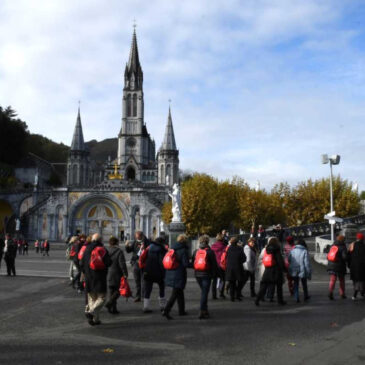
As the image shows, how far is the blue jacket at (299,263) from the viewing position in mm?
11719

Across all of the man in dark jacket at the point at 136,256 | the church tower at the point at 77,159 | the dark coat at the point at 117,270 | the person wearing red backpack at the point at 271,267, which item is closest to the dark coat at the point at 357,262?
A: the person wearing red backpack at the point at 271,267

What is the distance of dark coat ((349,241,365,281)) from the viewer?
11.8 meters

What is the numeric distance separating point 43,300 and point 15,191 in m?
67.2

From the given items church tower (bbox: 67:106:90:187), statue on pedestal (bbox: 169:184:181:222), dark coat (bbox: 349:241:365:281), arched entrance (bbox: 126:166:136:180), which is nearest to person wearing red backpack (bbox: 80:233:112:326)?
dark coat (bbox: 349:241:365:281)

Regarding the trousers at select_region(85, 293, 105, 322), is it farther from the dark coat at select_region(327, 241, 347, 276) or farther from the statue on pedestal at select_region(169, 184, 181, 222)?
the statue on pedestal at select_region(169, 184, 181, 222)

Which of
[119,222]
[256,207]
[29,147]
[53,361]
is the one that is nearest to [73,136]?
[29,147]

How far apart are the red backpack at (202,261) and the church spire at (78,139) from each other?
88.5 meters

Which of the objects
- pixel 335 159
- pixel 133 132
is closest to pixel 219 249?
pixel 335 159

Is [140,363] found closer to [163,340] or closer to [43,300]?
[163,340]

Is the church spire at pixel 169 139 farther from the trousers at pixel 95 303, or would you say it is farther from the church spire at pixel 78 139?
the trousers at pixel 95 303

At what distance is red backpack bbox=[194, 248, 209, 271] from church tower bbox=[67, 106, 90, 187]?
87.3 meters

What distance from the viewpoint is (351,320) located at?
9250mm

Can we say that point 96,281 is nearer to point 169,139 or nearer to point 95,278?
point 95,278

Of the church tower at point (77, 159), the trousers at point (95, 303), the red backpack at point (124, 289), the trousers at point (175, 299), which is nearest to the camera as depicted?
the trousers at point (95, 303)
